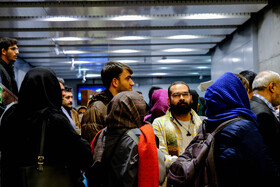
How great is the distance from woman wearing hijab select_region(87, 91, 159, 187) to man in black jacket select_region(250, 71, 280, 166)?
840 millimetres

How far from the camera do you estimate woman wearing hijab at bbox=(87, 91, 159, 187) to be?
1.59 meters

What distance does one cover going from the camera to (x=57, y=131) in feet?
5.35

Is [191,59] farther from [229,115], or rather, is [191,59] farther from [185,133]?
[229,115]

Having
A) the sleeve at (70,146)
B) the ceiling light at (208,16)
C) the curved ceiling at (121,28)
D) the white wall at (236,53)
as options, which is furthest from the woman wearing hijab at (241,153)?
the white wall at (236,53)

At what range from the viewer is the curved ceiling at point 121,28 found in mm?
5273

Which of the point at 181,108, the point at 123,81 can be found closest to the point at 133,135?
the point at 123,81

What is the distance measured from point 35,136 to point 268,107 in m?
1.67

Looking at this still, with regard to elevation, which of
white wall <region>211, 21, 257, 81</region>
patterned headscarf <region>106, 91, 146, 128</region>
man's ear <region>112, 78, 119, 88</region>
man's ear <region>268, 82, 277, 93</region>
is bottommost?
patterned headscarf <region>106, 91, 146, 128</region>

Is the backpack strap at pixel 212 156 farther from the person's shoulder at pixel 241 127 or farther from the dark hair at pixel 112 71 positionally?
the dark hair at pixel 112 71

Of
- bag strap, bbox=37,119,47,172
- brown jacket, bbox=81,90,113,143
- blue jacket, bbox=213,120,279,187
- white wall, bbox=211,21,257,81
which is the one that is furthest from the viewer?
white wall, bbox=211,21,257,81

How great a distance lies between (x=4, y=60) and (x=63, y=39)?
14.0 ft

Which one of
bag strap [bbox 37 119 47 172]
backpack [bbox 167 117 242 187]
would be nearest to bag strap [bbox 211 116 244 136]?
backpack [bbox 167 117 242 187]

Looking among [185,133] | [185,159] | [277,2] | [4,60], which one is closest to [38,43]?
[4,60]

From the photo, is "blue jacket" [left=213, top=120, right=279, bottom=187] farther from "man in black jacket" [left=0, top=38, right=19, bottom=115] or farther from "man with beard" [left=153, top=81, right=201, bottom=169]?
"man in black jacket" [left=0, top=38, right=19, bottom=115]
